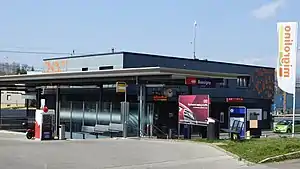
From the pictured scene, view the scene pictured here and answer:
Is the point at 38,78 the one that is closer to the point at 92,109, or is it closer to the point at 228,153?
the point at 92,109

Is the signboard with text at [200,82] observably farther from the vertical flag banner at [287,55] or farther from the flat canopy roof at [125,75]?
the vertical flag banner at [287,55]

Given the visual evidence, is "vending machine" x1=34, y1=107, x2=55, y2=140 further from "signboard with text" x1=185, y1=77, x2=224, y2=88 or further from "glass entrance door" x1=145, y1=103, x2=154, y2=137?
"signboard with text" x1=185, y1=77, x2=224, y2=88

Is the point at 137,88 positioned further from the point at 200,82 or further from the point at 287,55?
the point at 287,55

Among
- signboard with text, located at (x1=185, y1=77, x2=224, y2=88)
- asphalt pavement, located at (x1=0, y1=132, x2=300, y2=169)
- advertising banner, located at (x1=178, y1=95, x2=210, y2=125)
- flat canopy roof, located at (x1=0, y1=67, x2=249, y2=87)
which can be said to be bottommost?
asphalt pavement, located at (x1=0, y1=132, x2=300, y2=169)

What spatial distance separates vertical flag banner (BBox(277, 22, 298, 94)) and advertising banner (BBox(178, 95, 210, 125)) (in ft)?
20.8

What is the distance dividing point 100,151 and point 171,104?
27820 millimetres

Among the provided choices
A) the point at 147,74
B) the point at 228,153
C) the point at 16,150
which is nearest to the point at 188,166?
the point at 228,153

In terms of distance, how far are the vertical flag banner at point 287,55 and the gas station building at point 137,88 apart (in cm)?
361

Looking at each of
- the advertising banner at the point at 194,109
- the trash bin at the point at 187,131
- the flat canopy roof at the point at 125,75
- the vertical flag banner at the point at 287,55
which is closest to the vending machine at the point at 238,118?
the trash bin at the point at 187,131

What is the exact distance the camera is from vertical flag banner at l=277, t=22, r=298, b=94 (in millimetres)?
29083

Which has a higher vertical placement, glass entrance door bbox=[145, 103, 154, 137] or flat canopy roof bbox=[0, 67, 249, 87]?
flat canopy roof bbox=[0, 67, 249, 87]

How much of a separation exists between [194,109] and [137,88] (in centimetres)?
1578

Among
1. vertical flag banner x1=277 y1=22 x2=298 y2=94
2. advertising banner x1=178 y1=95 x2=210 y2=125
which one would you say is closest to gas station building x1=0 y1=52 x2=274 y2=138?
advertising banner x1=178 y1=95 x2=210 y2=125

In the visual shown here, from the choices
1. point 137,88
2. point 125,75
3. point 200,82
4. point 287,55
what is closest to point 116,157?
point 200,82
